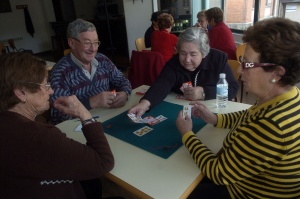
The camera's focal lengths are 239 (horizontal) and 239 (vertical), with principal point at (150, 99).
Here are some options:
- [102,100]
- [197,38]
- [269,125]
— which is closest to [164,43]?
[197,38]

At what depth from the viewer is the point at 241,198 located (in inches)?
45.2

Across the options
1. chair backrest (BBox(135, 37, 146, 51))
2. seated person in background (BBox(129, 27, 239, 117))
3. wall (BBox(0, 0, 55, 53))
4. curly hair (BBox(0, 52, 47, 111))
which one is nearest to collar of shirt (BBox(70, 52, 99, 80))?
seated person in background (BBox(129, 27, 239, 117))

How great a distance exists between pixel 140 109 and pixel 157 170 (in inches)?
24.6

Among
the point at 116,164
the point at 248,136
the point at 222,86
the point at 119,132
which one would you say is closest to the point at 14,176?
the point at 116,164

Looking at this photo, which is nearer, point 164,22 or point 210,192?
point 210,192

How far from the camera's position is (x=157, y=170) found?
3.74 ft

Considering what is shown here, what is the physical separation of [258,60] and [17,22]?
28.6 ft

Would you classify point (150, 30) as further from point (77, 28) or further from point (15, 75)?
point (15, 75)

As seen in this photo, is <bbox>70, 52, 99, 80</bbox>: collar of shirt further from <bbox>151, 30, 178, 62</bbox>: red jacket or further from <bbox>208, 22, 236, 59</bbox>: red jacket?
<bbox>208, 22, 236, 59</bbox>: red jacket

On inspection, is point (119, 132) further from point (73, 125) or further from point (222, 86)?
point (222, 86)

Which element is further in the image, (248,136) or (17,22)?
(17,22)

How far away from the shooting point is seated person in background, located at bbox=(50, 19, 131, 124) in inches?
73.8

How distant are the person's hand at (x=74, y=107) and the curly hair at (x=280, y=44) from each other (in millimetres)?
896

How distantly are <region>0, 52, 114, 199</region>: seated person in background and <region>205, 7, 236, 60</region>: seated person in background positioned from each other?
344cm
